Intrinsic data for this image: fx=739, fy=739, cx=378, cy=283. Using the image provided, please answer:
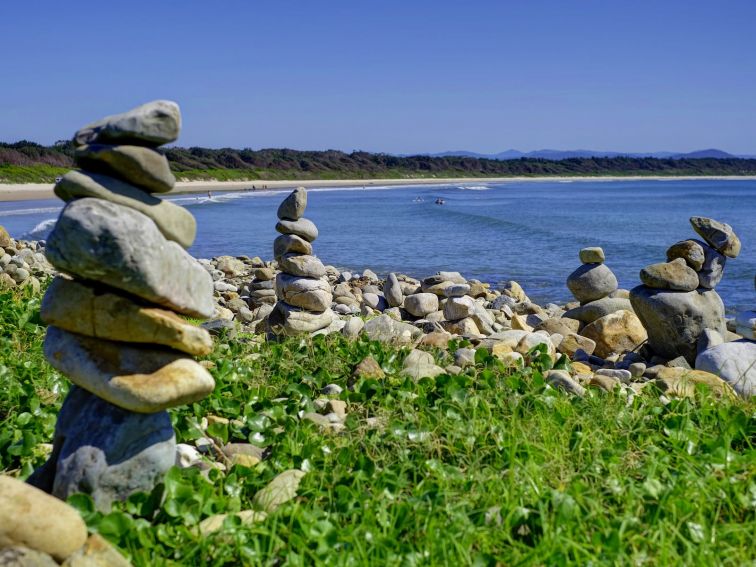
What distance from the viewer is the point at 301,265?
9766mm

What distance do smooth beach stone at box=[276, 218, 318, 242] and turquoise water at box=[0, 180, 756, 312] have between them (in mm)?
8799

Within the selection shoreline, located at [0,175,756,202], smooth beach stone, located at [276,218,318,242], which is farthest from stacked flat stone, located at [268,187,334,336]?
shoreline, located at [0,175,756,202]

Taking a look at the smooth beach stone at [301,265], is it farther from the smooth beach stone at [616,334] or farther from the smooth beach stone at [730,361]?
the smooth beach stone at [730,361]

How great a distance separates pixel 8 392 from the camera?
5.51 meters

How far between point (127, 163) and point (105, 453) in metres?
1.60

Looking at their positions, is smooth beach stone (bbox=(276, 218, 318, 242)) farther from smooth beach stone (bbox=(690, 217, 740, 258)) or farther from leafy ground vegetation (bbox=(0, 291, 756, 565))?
smooth beach stone (bbox=(690, 217, 740, 258))

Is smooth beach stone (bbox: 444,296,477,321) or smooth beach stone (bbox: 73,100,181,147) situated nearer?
smooth beach stone (bbox: 73,100,181,147)

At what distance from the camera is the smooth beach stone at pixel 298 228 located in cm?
984

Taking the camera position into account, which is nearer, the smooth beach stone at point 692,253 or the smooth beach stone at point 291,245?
the smooth beach stone at point 692,253

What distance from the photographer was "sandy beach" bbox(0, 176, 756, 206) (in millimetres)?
49719

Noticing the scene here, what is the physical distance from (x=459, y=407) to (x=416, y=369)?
1.27 metres

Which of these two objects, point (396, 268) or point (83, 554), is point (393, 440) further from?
point (396, 268)

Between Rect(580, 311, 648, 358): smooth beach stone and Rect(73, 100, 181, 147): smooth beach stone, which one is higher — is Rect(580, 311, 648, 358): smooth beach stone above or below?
below

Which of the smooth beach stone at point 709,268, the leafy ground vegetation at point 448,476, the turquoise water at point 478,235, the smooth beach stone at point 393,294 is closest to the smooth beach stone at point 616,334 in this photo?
the smooth beach stone at point 709,268
